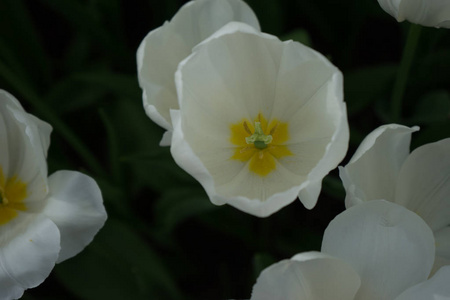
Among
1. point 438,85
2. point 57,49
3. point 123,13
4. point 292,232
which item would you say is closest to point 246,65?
point 292,232

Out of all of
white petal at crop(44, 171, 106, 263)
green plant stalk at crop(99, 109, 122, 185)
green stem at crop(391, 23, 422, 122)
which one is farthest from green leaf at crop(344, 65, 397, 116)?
white petal at crop(44, 171, 106, 263)

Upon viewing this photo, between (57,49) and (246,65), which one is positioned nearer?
(246,65)

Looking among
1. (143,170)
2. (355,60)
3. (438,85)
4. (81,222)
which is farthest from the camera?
(355,60)

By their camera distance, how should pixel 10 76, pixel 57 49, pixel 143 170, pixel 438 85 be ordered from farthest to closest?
pixel 57 49, pixel 438 85, pixel 143 170, pixel 10 76

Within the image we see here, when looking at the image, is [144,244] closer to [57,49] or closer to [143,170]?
[143,170]

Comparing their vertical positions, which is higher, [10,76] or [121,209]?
[10,76]

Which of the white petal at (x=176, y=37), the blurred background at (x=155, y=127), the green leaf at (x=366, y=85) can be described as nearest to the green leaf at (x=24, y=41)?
the blurred background at (x=155, y=127)

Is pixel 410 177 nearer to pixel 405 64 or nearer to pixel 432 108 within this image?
pixel 405 64

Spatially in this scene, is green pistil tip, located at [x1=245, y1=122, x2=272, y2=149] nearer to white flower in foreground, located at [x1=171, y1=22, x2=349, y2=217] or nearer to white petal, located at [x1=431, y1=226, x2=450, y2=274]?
white flower in foreground, located at [x1=171, y1=22, x2=349, y2=217]
